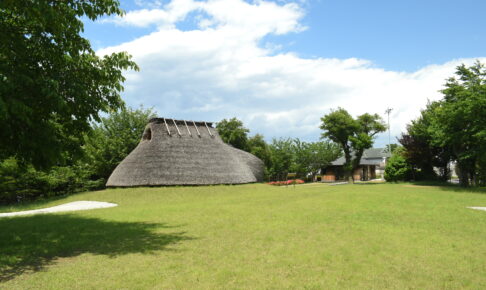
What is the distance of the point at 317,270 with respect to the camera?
643 cm

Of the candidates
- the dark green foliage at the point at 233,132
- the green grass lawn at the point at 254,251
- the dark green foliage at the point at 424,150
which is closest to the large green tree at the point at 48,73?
the green grass lawn at the point at 254,251

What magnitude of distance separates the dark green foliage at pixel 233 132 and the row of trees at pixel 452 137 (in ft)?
76.0

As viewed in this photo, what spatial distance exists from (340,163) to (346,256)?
156 feet

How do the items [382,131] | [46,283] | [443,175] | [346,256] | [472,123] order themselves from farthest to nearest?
[382,131]
[443,175]
[472,123]
[346,256]
[46,283]

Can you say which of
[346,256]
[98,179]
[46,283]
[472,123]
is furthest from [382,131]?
[46,283]

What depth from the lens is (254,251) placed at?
26.2ft

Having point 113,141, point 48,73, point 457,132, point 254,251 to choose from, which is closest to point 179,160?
point 113,141

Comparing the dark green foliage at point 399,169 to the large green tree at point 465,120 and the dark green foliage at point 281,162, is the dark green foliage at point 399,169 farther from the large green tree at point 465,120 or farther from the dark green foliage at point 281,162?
the dark green foliage at point 281,162

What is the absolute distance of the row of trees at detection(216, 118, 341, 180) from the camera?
51.1m

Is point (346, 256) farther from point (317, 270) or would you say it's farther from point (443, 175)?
point (443, 175)

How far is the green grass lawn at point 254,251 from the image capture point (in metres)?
5.95

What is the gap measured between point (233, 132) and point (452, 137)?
103ft

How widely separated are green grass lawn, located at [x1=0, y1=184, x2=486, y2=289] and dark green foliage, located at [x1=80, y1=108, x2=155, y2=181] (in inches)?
824

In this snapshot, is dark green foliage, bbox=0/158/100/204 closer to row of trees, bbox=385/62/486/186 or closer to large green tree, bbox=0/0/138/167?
large green tree, bbox=0/0/138/167
